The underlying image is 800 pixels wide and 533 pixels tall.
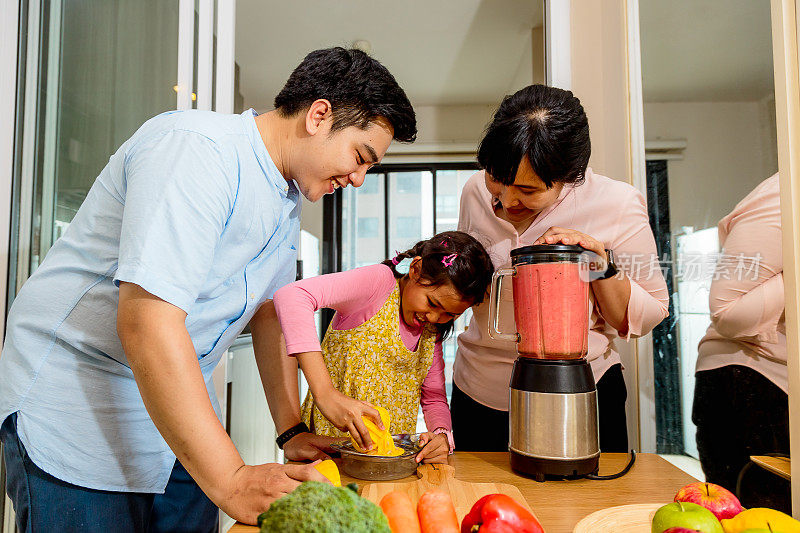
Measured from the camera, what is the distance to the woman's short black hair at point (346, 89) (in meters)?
0.88

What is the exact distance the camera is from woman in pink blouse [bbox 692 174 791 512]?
2.59 feet

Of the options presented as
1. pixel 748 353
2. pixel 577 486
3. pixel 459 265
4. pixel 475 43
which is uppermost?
pixel 475 43

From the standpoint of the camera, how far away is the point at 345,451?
91 cm

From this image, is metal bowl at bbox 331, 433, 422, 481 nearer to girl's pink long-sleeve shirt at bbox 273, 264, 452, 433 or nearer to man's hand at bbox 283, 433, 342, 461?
man's hand at bbox 283, 433, 342, 461

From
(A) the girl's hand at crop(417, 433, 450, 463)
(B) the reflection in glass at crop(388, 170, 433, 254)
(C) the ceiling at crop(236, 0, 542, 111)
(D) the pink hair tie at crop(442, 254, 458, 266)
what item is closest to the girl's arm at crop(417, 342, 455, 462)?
(A) the girl's hand at crop(417, 433, 450, 463)

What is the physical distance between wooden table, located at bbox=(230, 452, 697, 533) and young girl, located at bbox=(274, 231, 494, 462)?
183 mm

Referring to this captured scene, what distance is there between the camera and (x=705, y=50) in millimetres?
1134

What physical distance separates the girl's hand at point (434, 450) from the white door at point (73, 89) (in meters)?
1.20

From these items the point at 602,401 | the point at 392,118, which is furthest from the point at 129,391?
the point at 602,401

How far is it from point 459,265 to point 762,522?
0.77 metres

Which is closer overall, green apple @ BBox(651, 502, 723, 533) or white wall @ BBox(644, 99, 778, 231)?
green apple @ BBox(651, 502, 723, 533)

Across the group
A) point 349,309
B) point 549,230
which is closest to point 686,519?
point 549,230

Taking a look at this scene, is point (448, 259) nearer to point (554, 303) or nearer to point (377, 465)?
point (554, 303)

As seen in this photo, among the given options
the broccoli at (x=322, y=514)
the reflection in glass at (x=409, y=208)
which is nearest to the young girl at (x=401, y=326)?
the broccoli at (x=322, y=514)
